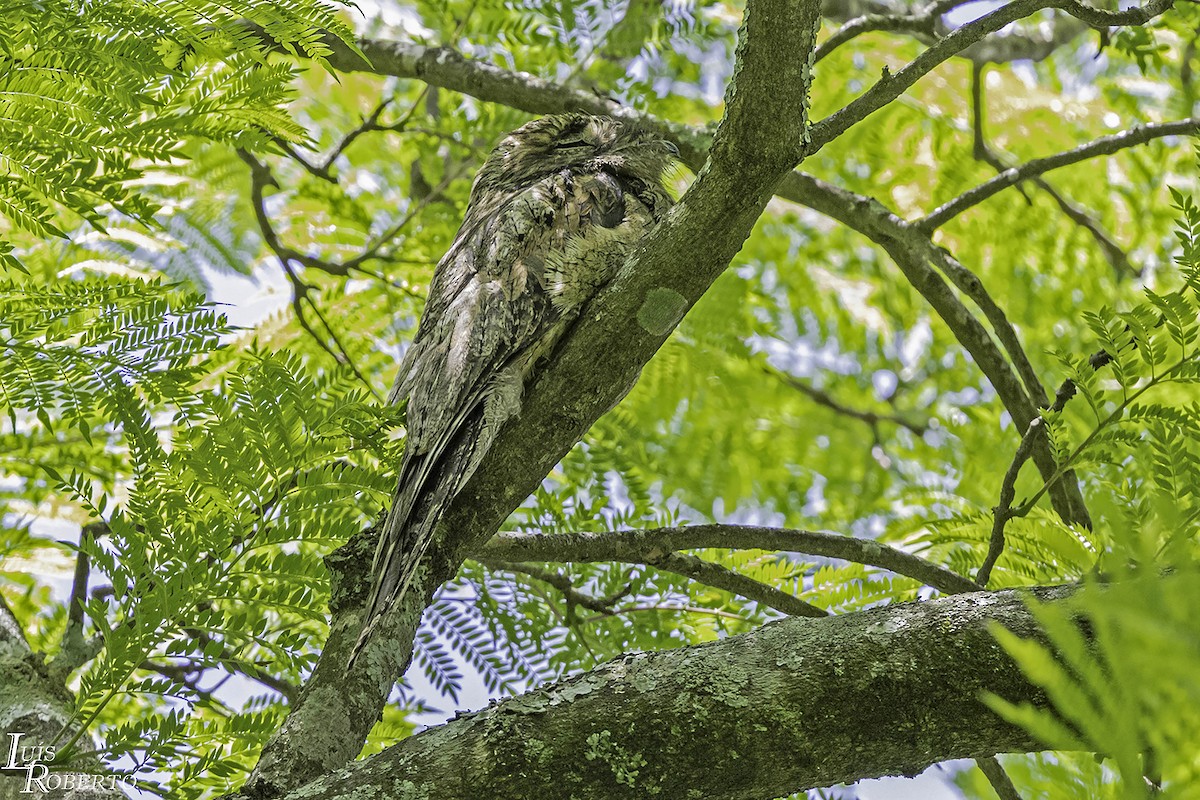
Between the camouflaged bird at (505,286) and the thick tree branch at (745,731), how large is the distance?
37 cm

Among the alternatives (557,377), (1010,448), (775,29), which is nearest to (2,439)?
(557,377)

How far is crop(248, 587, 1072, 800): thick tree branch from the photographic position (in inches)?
72.8

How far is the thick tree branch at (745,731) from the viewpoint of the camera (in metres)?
1.85

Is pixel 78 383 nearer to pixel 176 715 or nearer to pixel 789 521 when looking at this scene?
pixel 176 715

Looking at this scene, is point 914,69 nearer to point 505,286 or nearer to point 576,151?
point 505,286

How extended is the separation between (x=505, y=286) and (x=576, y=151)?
2.86 ft

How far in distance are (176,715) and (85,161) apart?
147 centimetres

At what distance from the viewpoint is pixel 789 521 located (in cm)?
612

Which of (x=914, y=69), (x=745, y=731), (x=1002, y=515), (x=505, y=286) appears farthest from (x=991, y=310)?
(x=745, y=731)

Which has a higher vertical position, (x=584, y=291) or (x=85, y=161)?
(x=85, y=161)

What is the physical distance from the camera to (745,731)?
73.9 inches

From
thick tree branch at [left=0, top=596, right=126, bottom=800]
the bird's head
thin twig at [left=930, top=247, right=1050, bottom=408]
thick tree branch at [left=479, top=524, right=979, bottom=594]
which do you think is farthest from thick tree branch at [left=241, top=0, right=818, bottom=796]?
thin twig at [left=930, top=247, right=1050, bottom=408]

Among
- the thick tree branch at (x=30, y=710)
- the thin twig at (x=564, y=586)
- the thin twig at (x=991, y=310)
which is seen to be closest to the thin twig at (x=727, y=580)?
the thin twig at (x=564, y=586)

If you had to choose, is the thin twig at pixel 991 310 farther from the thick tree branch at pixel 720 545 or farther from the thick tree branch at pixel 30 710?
the thick tree branch at pixel 30 710
